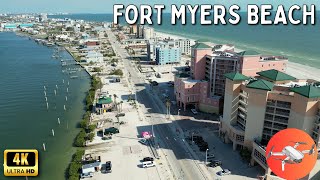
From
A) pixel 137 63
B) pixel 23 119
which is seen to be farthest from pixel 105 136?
pixel 137 63

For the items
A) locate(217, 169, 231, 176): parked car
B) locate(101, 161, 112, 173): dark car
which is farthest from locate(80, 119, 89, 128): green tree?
locate(217, 169, 231, 176): parked car

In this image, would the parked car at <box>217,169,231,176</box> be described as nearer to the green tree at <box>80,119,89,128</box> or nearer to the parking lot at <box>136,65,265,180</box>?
the parking lot at <box>136,65,265,180</box>

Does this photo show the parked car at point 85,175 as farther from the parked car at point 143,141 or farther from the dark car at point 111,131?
the dark car at point 111,131

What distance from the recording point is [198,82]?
61844 mm

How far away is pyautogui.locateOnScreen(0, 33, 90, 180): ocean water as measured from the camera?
48.0 m

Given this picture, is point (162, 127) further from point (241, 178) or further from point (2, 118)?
point (2, 118)

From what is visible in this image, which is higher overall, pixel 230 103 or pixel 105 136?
pixel 230 103

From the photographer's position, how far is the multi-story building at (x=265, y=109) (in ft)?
125

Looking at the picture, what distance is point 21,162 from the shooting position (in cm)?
2153

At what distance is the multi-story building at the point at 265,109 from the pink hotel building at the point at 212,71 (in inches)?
378

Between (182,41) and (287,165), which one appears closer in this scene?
(287,165)

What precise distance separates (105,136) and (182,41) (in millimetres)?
81364

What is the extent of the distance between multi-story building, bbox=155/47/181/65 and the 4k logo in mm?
86595

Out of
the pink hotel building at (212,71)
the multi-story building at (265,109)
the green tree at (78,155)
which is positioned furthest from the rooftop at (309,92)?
the green tree at (78,155)
